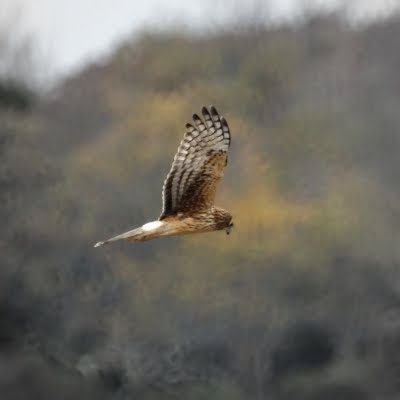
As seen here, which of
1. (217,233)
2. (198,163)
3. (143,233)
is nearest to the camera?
(143,233)

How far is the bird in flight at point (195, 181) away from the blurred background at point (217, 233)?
521 cm

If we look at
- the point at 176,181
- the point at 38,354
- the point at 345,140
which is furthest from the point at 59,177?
the point at 176,181

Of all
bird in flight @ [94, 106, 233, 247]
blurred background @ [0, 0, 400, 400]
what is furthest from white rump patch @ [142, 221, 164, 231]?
blurred background @ [0, 0, 400, 400]

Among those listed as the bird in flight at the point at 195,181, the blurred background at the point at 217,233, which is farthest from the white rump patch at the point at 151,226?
the blurred background at the point at 217,233

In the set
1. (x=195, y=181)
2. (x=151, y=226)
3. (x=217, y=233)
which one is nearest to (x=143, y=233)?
(x=151, y=226)

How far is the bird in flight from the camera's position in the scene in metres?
8.21

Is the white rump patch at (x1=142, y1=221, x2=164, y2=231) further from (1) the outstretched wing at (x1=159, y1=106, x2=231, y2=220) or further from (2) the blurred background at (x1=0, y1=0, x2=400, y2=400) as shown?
(2) the blurred background at (x1=0, y1=0, x2=400, y2=400)

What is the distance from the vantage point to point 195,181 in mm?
8297

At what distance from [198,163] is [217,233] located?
6.33 metres

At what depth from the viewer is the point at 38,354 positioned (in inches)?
527

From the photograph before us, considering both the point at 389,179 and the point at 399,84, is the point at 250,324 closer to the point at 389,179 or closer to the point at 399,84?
the point at 389,179

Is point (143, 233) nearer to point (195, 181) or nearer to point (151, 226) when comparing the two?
point (151, 226)

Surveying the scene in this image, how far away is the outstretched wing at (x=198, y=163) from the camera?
822cm

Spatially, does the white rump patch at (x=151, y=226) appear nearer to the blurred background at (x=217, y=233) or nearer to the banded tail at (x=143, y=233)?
the banded tail at (x=143, y=233)
